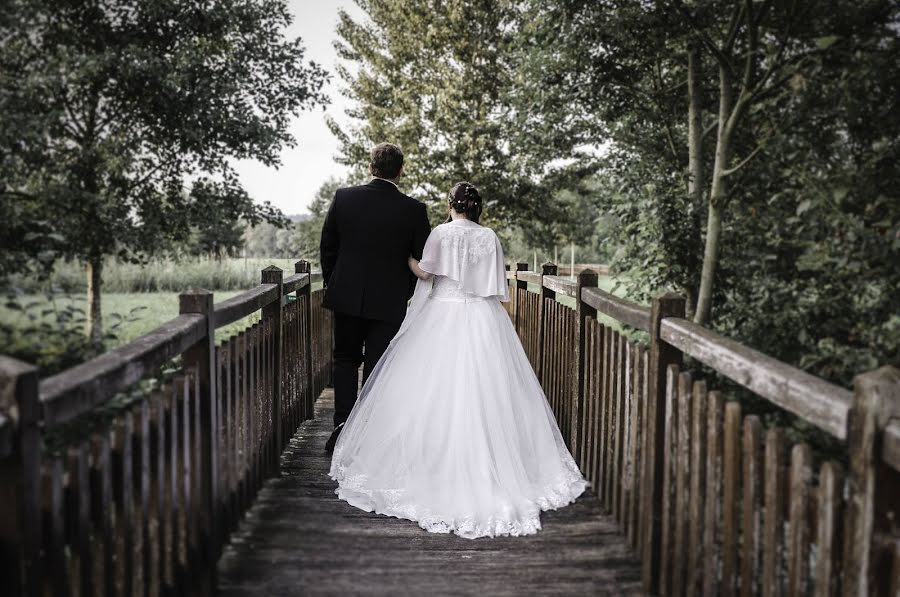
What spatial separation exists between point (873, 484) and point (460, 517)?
7.67 ft

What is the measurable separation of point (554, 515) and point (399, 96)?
78.8 feet

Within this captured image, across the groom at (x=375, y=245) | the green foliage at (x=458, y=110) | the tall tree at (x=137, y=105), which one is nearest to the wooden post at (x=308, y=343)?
the groom at (x=375, y=245)

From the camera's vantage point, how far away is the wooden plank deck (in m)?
2.98

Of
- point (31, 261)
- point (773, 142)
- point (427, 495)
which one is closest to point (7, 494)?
point (427, 495)

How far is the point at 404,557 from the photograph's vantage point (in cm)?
326

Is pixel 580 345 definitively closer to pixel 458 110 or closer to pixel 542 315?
pixel 542 315

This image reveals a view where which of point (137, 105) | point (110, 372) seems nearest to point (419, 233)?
point (110, 372)

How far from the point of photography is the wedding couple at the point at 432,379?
3.79 metres

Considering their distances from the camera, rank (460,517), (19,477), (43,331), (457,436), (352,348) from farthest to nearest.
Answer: (352,348) → (457,436) → (460,517) → (43,331) → (19,477)

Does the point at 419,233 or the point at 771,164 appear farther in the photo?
the point at 771,164

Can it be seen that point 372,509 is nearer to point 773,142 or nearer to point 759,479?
point 759,479

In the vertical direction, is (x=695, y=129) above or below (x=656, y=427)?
above

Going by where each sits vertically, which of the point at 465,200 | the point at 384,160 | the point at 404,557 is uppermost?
the point at 384,160

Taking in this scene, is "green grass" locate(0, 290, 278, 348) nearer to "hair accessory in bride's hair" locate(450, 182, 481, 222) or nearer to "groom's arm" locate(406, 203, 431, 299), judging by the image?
"groom's arm" locate(406, 203, 431, 299)
